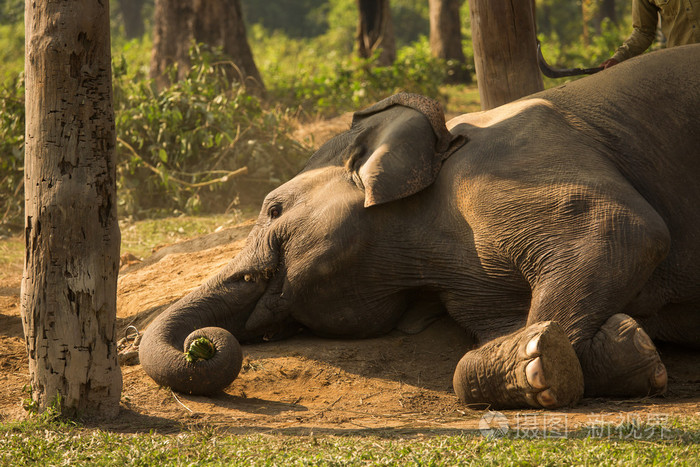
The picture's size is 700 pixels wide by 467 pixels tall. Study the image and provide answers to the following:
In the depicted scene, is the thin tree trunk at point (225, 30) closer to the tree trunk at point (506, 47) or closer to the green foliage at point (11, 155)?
the green foliage at point (11, 155)

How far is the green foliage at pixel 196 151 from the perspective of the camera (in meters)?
9.49

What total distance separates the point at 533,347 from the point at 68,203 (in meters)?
2.14

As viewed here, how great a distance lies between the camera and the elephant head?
4.76m

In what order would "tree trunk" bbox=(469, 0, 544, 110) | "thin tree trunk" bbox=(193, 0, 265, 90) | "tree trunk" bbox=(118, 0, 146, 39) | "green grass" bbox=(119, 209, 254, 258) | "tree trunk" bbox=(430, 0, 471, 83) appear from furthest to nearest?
"tree trunk" bbox=(118, 0, 146, 39) → "tree trunk" bbox=(430, 0, 471, 83) → "thin tree trunk" bbox=(193, 0, 265, 90) → "green grass" bbox=(119, 209, 254, 258) → "tree trunk" bbox=(469, 0, 544, 110)

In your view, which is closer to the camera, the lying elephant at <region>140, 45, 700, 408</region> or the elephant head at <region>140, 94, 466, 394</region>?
the lying elephant at <region>140, 45, 700, 408</region>

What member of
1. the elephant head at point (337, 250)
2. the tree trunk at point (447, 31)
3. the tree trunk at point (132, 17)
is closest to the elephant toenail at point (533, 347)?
the elephant head at point (337, 250)

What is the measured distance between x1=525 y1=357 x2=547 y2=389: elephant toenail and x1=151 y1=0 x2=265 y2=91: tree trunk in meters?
8.86

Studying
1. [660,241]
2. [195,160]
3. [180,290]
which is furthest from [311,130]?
[660,241]

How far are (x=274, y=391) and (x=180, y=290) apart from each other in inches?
77.3

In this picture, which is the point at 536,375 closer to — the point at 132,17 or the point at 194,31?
the point at 194,31

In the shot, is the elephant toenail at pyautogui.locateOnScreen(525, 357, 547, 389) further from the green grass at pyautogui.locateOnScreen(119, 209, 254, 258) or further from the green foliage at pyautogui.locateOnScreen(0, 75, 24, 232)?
the green foliage at pyautogui.locateOnScreen(0, 75, 24, 232)

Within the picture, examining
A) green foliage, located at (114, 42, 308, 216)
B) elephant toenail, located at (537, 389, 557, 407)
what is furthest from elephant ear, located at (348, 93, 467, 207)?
green foliage, located at (114, 42, 308, 216)

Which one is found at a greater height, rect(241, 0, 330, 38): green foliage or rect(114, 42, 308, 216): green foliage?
rect(241, 0, 330, 38): green foliage

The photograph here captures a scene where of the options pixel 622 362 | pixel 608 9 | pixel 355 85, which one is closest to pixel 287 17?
pixel 608 9
